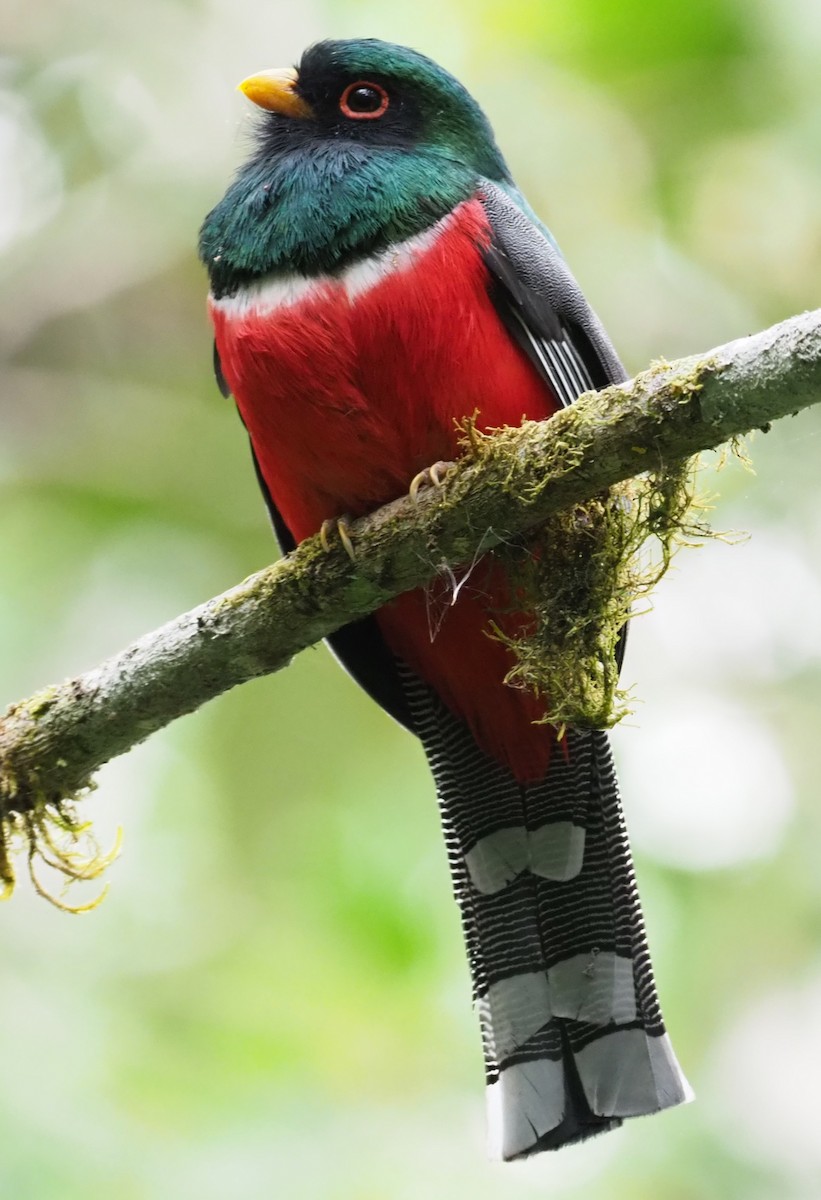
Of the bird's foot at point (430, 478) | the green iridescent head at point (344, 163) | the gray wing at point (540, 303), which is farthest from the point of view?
the gray wing at point (540, 303)

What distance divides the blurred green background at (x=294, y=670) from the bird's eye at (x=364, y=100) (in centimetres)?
36

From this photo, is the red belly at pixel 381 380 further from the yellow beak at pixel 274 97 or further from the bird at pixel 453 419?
the yellow beak at pixel 274 97

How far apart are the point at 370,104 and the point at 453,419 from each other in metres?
1.02

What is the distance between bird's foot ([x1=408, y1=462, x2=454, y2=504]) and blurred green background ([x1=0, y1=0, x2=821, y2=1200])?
1372mm

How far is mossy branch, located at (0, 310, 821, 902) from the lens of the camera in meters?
2.54

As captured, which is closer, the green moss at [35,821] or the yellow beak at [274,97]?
the green moss at [35,821]

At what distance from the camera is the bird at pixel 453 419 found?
3119 mm

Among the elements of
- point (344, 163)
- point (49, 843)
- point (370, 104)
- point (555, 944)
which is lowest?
point (555, 944)

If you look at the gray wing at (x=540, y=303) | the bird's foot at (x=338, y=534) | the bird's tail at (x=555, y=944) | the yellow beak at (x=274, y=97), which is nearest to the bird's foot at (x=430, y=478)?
the bird's foot at (x=338, y=534)

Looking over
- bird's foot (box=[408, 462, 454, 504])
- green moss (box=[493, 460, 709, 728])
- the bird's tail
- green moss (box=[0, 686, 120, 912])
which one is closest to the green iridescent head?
bird's foot (box=[408, 462, 454, 504])

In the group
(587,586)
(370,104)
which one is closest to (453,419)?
(587,586)

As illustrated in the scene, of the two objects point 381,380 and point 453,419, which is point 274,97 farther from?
point 453,419

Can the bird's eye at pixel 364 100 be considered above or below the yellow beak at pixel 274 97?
below

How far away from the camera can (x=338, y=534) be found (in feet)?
10.0
